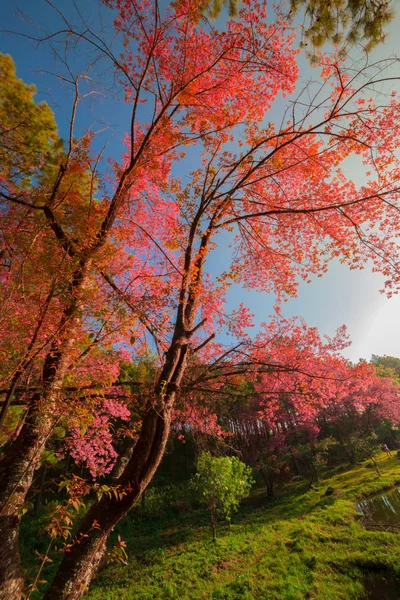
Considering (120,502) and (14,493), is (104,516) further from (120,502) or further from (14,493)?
(14,493)

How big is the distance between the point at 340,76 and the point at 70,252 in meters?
4.13

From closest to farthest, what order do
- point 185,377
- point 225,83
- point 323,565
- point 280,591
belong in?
point 185,377 → point 225,83 → point 280,591 → point 323,565

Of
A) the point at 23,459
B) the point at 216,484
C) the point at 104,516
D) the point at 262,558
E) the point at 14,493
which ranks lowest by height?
the point at 262,558

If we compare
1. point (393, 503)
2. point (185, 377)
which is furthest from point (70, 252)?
point (393, 503)

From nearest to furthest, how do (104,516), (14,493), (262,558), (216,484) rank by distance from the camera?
1. (104,516)
2. (14,493)
3. (262,558)
4. (216,484)

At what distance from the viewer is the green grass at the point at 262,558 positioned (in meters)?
6.73

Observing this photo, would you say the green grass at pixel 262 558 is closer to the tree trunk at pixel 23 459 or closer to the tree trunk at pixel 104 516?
→ the tree trunk at pixel 104 516

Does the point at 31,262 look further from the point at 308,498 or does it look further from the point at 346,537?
the point at 308,498

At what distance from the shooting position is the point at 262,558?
27.9 ft

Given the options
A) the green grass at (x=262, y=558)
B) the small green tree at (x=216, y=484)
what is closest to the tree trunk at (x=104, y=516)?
the green grass at (x=262, y=558)

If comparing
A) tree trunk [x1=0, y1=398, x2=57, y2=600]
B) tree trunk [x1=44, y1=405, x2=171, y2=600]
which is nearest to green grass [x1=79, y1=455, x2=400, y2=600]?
tree trunk [x1=44, y1=405, x2=171, y2=600]

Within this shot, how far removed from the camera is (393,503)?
40.7 ft

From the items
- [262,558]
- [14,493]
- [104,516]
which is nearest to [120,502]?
[104,516]

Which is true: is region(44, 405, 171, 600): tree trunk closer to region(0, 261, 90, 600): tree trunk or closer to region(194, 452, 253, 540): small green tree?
region(0, 261, 90, 600): tree trunk
